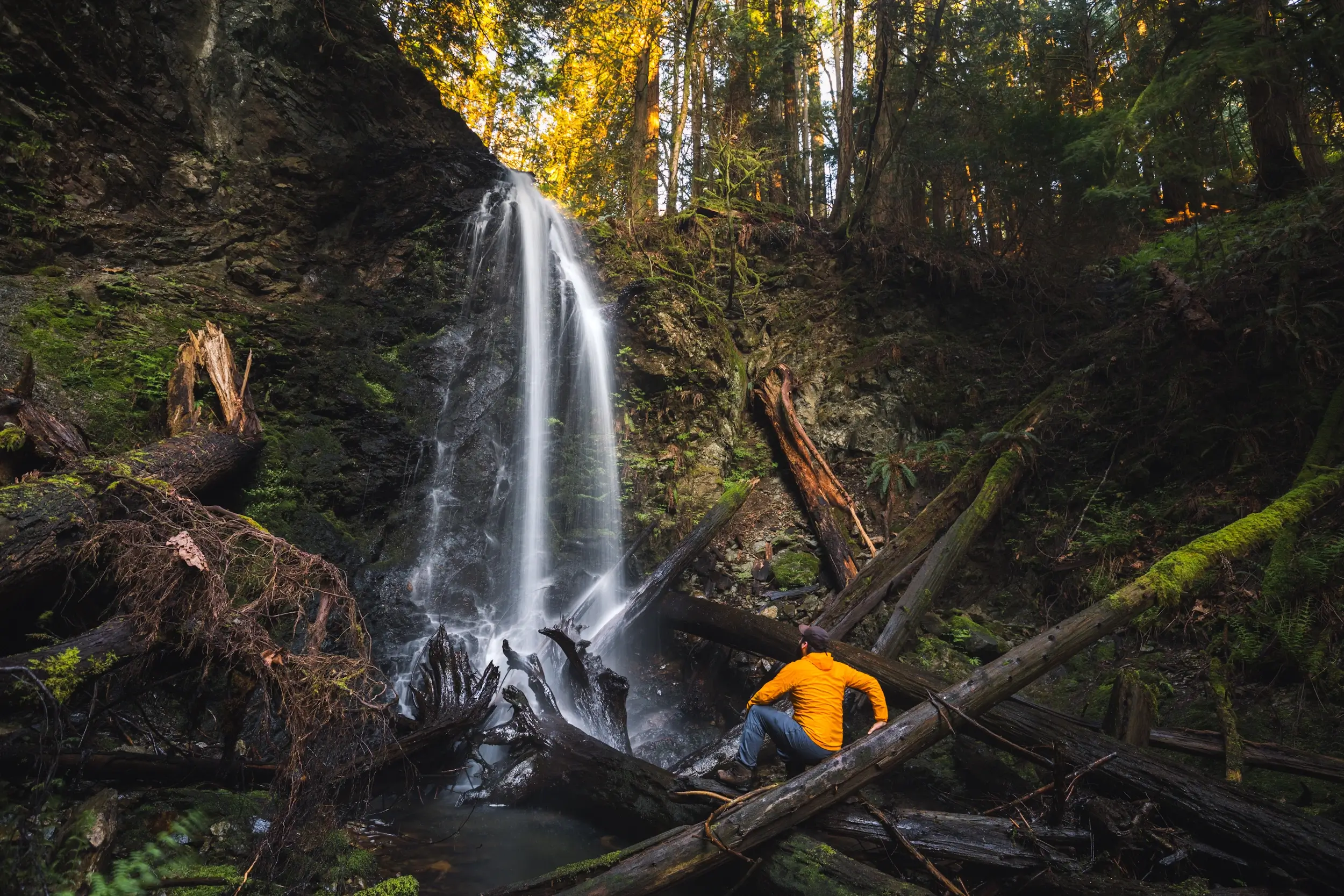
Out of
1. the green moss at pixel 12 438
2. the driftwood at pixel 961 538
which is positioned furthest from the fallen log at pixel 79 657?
the driftwood at pixel 961 538

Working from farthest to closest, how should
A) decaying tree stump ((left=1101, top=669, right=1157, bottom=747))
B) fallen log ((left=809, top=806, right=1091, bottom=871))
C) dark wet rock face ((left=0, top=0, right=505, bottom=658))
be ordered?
dark wet rock face ((left=0, top=0, right=505, bottom=658)) < decaying tree stump ((left=1101, top=669, right=1157, bottom=747)) < fallen log ((left=809, top=806, right=1091, bottom=871))

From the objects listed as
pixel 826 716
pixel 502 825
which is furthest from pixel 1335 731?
pixel 502 825

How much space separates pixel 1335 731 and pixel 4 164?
1400cm

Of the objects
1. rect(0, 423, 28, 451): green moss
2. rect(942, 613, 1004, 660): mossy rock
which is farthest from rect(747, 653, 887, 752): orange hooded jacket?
rect(0, 423, 28, 451): green moss

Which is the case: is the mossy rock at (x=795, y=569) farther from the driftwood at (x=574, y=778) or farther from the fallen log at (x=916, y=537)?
the driftwood at (x=574, y=778)

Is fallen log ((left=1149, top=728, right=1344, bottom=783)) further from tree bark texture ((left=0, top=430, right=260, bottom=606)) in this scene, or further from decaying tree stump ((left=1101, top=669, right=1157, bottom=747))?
tree bark texture ((left=0, top=430, right=260, bottom=606))

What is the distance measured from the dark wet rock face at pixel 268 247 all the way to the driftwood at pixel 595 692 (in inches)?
78.7

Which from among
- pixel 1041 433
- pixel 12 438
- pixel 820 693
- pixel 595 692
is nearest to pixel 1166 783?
pixel 820 693

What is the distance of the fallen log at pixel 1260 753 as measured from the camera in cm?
394

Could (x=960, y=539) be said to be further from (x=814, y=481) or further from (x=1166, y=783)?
(x=1166, y=783)

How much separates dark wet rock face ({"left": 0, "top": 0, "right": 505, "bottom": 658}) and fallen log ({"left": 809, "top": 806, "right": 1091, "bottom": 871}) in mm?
5256

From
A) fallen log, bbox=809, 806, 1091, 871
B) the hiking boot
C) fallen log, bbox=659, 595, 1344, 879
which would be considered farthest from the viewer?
the hiking boot

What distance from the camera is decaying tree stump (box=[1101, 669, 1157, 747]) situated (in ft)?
14.6

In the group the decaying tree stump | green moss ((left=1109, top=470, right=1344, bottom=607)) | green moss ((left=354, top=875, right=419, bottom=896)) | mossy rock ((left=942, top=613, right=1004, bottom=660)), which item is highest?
green moss ((left=1109, top=470, right=1344, bottom=607))
